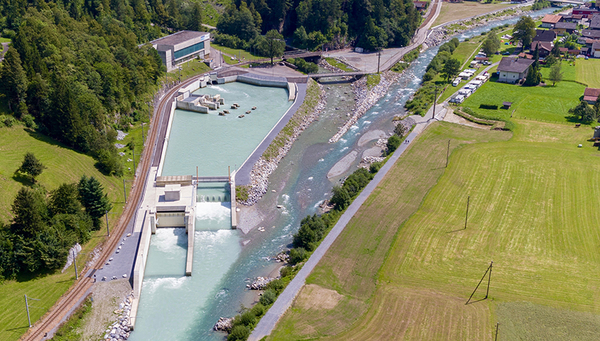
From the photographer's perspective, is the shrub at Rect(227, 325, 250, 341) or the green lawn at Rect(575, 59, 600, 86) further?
the green lawn at Rect(575, 59, 600, 86)

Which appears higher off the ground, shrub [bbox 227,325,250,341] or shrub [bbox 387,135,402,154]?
shrub [bbox 387,135,402,154]

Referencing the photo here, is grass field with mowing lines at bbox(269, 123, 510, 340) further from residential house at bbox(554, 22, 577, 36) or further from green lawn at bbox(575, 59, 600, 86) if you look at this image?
residential house at bbox(554, 22, 577, 36)

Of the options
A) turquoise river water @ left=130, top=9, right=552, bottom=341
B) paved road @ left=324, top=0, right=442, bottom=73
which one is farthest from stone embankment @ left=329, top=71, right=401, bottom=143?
paved road @ left=324, top=0, right=442, bottom=73

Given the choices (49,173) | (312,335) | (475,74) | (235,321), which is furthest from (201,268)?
(475,74)

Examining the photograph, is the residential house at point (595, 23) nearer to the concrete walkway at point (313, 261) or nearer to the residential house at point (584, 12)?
the residential house at point (584, 12)

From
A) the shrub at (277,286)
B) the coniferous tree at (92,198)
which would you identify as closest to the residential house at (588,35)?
the shrub at (277,286)

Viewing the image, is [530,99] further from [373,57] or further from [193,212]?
[193,212]

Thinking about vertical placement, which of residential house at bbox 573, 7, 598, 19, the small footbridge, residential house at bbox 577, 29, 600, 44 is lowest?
the small footbridge
